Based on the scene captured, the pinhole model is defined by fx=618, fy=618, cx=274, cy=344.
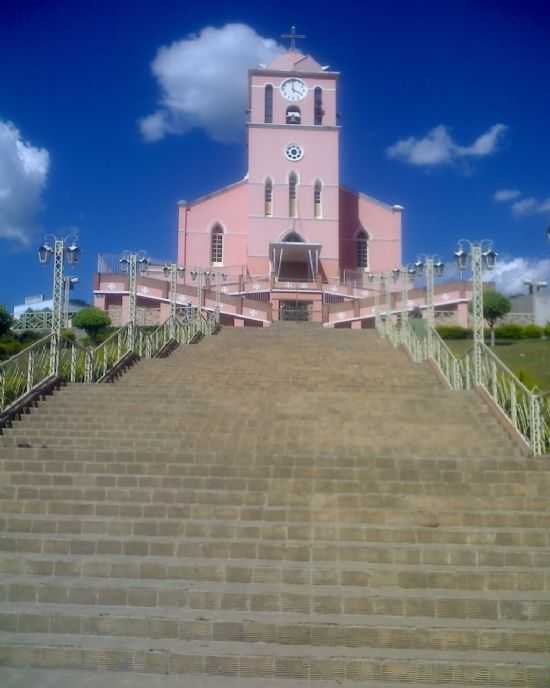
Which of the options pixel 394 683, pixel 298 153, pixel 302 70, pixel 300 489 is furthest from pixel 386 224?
pixel 394 683

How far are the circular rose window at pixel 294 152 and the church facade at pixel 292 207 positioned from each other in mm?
58

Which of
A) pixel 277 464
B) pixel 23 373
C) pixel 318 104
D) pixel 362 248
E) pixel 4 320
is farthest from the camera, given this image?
pixel 362 248

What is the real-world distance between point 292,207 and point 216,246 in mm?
5196

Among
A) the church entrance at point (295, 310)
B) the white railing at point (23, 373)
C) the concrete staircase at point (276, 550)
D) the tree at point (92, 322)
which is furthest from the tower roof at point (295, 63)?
the concrete staircase at point (276, 550)

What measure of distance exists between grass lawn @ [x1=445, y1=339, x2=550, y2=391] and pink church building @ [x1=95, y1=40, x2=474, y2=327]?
9.78m

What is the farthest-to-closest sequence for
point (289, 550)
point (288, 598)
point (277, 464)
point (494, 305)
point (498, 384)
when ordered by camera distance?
point (494, 305) → point (498, 384) → point (277, 464) → point (289, 550) → point (288, 598)

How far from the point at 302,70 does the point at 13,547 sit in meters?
36.0

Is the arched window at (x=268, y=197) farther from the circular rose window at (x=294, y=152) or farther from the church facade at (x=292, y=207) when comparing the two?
the circular rose window at (x=294, y=152)

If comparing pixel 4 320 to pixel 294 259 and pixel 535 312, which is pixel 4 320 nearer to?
pixel 294 259

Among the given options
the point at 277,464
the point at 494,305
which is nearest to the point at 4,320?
the point at 277,464

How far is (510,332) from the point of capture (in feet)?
82.2

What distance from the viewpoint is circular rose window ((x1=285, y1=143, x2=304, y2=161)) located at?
35.9 m

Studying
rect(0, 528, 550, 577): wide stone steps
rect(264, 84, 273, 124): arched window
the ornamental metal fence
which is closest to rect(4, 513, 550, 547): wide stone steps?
rect(0, 528, 550, 577): wide stone steps

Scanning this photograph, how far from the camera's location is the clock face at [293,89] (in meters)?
36.7
